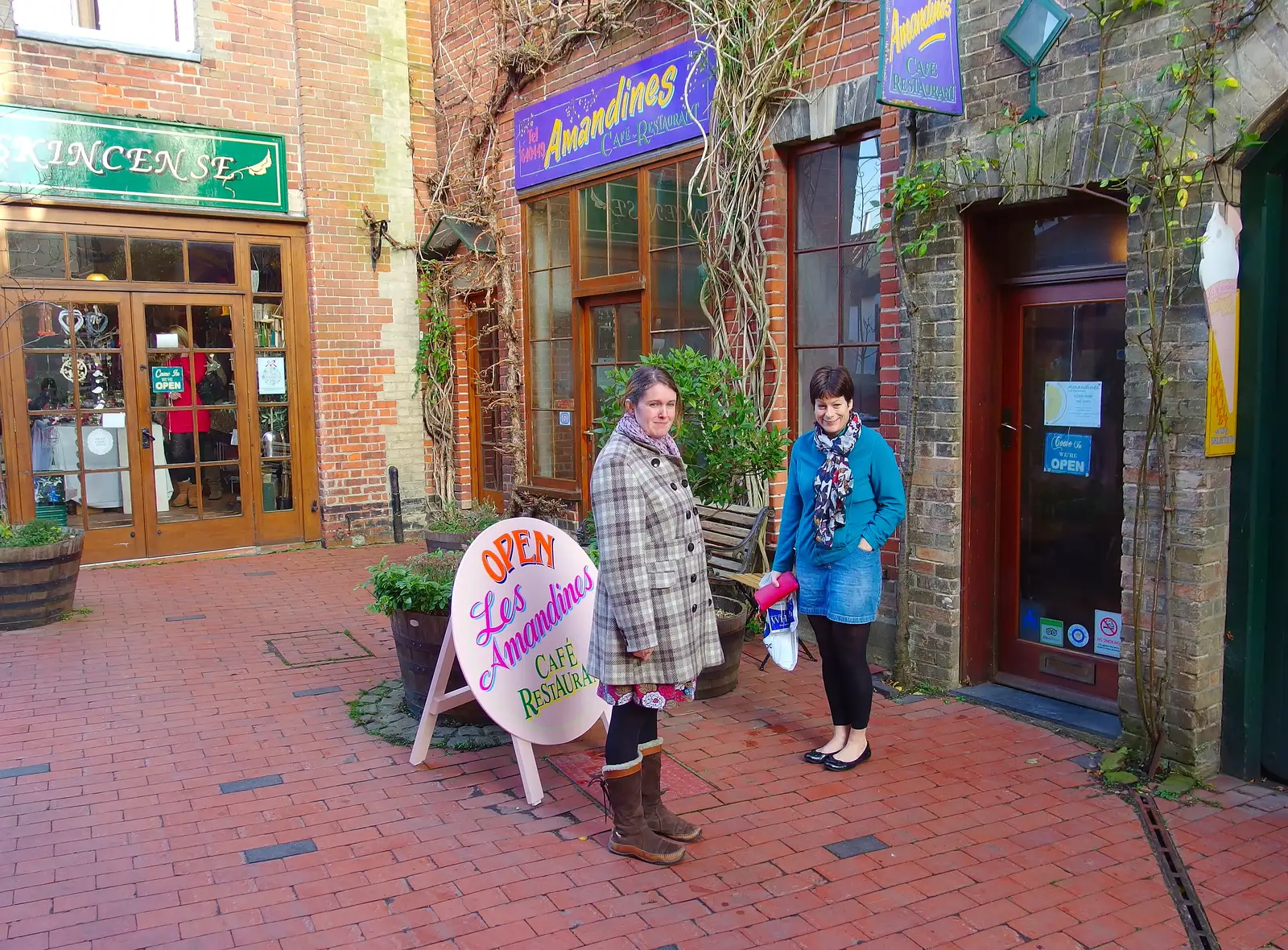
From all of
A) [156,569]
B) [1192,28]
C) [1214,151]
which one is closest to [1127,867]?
[1214,151]

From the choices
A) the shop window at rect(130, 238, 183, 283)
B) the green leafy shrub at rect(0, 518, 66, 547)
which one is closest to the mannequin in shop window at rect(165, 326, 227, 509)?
the shop window at rect(130, 238, 183, 283)

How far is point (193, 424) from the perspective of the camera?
9617 millimetres

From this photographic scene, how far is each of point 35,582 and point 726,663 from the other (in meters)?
4.85

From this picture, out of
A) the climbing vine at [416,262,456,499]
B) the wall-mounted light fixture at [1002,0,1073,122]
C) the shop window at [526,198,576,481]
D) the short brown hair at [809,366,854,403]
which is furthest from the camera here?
the climbing vine at [416,262,456,499]

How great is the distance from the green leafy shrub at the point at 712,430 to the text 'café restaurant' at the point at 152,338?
5.31 metres

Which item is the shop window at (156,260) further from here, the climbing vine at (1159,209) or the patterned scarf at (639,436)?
the climbing vine at (1159,209)

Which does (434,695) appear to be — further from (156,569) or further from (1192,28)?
(156,569)

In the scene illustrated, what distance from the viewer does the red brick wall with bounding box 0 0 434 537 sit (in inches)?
374

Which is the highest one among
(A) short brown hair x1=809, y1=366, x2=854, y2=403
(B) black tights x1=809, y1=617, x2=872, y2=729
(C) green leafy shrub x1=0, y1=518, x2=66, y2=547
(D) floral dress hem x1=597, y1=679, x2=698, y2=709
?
(A) short brown hair x1=809, y1=366, x2=854, y2=403

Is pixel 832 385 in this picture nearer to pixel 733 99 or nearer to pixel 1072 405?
pixel 1072 405

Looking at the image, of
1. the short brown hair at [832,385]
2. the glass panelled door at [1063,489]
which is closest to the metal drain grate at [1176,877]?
the glass panelled door at [1063,489]

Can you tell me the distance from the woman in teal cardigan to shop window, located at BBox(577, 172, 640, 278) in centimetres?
397

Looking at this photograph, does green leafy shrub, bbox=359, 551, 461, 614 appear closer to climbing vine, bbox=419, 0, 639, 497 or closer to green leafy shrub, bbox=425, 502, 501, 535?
green leafy shrub, bbox=425, 502, 501, 535

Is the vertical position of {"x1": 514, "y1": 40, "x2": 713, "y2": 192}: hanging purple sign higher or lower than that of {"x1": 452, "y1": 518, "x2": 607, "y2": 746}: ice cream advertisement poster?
higher
